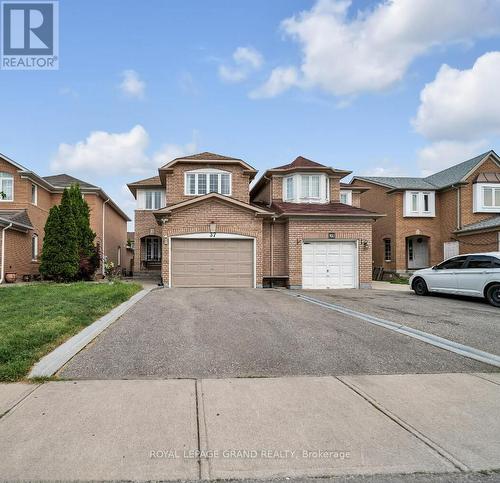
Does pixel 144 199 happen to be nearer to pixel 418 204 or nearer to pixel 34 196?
pixel 34 196

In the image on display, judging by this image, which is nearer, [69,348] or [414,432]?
[414,432]

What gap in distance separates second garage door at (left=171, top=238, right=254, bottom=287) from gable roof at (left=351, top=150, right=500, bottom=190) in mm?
12667

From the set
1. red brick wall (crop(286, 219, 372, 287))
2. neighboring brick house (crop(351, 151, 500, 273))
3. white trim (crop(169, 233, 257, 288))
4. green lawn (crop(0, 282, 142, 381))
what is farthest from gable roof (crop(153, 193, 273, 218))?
neighboring brick house (crop(351, 151, 500, 273))

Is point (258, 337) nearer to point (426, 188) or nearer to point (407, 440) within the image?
point (407, 440)

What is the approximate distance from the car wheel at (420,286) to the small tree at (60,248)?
611 inches

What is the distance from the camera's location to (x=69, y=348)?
229 inches

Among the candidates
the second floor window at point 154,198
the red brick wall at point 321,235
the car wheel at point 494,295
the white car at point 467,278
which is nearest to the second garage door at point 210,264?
the red brick wall at point 321,235

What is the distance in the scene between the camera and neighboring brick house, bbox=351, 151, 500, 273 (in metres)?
23.0

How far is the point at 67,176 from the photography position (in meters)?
27.0

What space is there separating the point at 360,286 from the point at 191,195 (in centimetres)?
936

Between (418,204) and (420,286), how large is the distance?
11.6 meters

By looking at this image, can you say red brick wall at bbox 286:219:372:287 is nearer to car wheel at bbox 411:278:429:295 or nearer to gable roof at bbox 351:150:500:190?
car wheel at bbox 411:278:429:295

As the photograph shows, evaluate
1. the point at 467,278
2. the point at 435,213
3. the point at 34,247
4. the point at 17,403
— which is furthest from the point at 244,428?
the point at 435,213

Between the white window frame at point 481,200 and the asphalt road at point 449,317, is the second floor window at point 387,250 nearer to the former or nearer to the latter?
the white window frame at point 481,200
